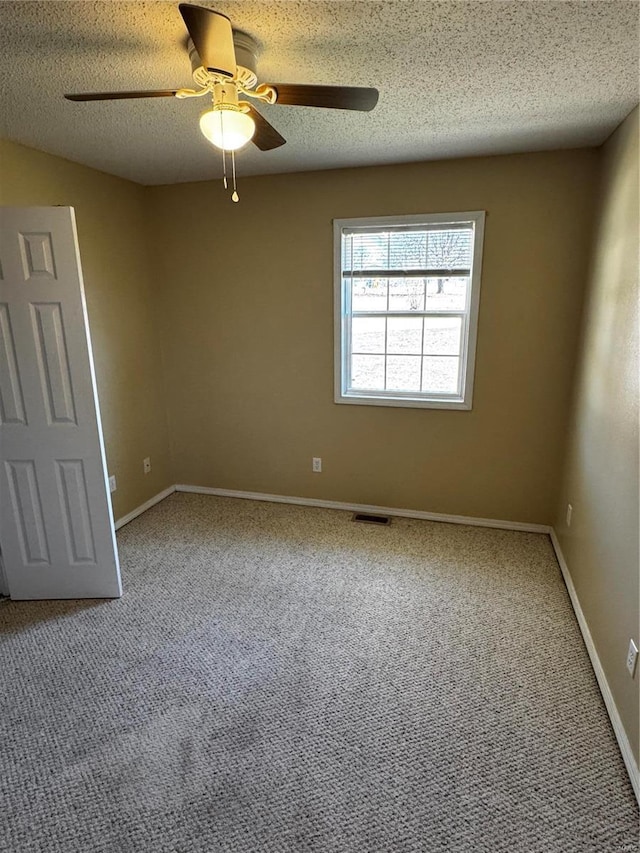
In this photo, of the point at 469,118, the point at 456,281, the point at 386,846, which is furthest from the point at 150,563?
the point at 469,118

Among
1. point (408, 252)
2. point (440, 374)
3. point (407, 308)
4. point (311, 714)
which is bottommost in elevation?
point (311, 714)

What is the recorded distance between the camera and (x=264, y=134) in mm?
1855

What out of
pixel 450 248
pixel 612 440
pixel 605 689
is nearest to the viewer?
pixel 605 689

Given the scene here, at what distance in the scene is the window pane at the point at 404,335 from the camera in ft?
10.9

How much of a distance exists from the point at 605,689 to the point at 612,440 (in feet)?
3.52

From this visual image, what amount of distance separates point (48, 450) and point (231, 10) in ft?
6.87

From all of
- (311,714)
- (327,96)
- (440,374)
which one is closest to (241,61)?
(327,96)

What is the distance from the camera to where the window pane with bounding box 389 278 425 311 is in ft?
10.6

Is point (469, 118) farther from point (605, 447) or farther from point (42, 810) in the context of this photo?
point (42, 810)

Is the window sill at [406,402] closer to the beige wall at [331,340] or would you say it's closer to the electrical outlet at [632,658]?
the beige wall at [331,340]

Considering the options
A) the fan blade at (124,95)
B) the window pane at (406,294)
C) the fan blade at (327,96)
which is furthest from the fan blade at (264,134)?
the window pane at (406,294)

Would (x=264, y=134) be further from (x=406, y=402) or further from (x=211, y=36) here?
(x=406, y=402)

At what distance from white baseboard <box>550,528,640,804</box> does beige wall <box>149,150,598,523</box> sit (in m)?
0.75

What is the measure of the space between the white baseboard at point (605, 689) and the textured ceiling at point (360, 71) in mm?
2413
